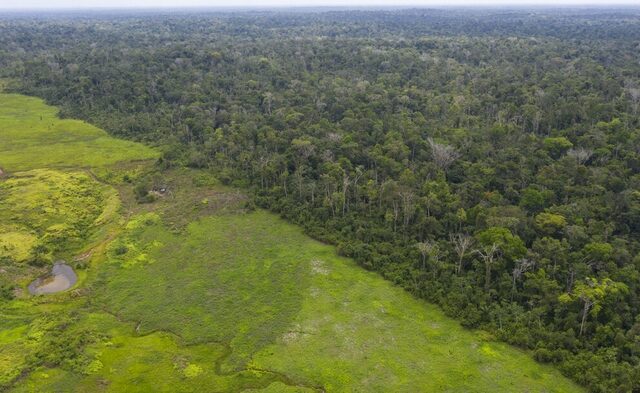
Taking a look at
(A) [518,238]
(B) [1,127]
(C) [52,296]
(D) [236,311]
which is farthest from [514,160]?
(B) [1,127]

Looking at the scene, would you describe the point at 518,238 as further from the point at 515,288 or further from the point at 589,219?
the point at 589,219

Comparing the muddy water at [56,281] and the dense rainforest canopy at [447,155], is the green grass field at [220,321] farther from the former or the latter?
the dense rainforest canopy at [447,155]

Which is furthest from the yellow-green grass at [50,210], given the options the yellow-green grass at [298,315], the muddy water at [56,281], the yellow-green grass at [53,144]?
the yellow-green grass at [298,315]

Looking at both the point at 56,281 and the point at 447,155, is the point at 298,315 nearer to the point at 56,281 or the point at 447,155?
the point at 56,281

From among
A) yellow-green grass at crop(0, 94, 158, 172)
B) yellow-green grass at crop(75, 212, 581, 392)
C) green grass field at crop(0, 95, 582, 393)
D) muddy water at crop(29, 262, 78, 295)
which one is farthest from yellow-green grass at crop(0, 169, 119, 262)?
yellow-green grass at crop(75, 212, 581, 392)

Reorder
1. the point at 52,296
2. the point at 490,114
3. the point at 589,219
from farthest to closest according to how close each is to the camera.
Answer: the point at 490,114, the point at 589,219, the point at 52,296

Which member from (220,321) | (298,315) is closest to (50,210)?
(220,321)

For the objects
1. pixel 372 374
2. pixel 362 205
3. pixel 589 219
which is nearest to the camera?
pixel 372 374
